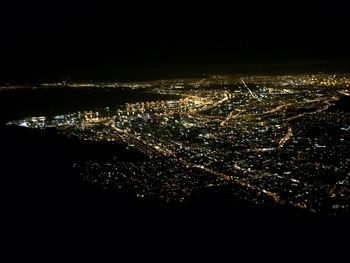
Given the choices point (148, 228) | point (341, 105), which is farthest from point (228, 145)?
point (341, 105)

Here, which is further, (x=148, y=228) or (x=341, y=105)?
(x=341, y=105)

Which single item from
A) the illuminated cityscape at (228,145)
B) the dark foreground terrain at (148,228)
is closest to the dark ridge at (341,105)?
the illuminated cityscape at (228,145)

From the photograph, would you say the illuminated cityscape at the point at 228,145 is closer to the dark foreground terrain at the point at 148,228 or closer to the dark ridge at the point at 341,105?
the dark ridge at the point at 341,105

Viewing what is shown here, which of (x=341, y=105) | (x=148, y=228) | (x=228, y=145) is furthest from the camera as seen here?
(x=341, y=105)

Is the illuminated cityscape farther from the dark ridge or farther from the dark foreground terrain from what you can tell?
the dark foreground terrain

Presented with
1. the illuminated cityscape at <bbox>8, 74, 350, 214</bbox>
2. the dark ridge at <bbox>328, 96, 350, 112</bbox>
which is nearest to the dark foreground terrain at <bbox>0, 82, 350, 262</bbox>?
the illuminated cityscape at <bbox>8, 74, 350, 214</bbox>

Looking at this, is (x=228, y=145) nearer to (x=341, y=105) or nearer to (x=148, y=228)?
(x=148, y=228)
